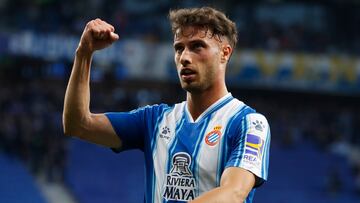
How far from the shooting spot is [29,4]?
2308cm

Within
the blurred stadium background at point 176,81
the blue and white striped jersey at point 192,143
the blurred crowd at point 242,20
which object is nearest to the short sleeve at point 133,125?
the blue and white striped jersey at point 192,143

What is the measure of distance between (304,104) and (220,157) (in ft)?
71.1

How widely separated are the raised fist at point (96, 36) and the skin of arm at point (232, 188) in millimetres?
793

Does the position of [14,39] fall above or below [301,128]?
above

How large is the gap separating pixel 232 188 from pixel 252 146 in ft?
0.94

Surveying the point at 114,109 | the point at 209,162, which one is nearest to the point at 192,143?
the point at 209,162

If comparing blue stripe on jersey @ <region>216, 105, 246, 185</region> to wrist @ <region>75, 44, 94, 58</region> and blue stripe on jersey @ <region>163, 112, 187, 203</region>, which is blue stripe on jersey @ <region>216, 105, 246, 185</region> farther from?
wrist @ <region>75, 44, 94, 58</region>

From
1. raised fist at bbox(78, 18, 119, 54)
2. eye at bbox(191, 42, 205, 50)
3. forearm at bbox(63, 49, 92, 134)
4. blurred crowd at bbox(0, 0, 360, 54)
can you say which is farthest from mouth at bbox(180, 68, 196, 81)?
blurred crowd at bbox(0, 0, 360, 54)

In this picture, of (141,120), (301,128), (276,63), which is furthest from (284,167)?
(141,120)

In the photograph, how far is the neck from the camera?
3.60 metres

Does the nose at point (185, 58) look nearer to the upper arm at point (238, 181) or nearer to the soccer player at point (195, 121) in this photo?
the soccer player at point (195, 121)

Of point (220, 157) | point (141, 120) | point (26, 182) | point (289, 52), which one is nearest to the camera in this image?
point (220, 157)

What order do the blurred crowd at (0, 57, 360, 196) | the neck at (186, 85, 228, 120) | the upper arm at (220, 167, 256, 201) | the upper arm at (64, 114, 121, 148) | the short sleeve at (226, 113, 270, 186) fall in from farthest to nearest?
the blurred crowd at (0, 57, 360, 196)
the upper arm at (64, 114, 121, 148)
the neck at (186, 85, 228, 120)
the short sleeve at (226, 113, 270, 186)
the upper arm at (220, 167, 256, 201)

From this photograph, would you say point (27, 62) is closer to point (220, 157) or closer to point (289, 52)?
point (289, 52)
